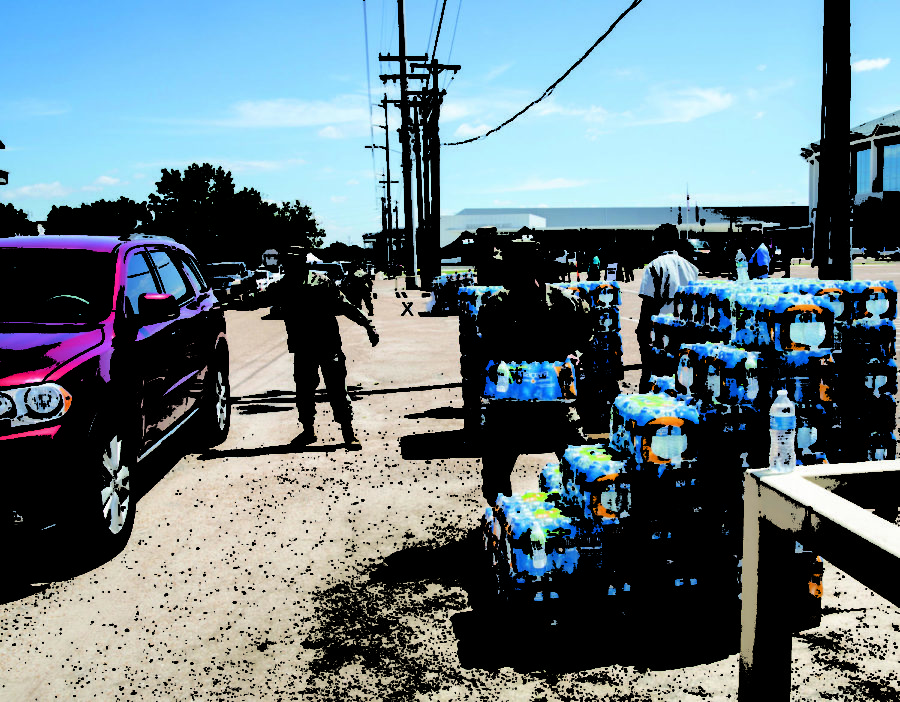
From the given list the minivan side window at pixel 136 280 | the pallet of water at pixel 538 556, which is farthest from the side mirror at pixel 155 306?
the pallet of water at pixel 538 556

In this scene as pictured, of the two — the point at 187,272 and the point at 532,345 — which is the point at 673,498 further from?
the point at 187,272

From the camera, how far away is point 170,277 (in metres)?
7.13

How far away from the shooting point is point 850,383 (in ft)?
13.6

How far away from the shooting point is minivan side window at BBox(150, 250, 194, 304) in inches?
270

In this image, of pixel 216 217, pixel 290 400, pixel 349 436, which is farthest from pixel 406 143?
pixel 216 217

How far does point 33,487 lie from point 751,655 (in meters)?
A: 3.97

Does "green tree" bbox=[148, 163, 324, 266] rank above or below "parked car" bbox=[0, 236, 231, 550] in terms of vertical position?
above

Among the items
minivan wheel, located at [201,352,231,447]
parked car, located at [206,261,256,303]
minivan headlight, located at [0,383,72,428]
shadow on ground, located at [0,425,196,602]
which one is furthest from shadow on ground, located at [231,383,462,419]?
parked car, located at [206,261,256,303]

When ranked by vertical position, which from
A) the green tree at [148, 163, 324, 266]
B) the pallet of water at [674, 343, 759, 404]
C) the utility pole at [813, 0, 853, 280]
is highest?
the green tree at [148, 163, 324, 266]

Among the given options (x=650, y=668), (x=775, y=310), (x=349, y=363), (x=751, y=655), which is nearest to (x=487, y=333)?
(x=775, y=310)

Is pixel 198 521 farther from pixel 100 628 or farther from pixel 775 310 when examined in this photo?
pixel 775 310

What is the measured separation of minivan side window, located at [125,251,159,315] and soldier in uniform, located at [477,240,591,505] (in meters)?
2.66

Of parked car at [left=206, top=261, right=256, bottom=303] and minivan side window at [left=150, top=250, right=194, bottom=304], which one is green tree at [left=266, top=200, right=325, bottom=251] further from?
minivan side window at [left=150, top=250, right=194, bottom=304]

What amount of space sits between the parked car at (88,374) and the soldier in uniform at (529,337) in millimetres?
2350
